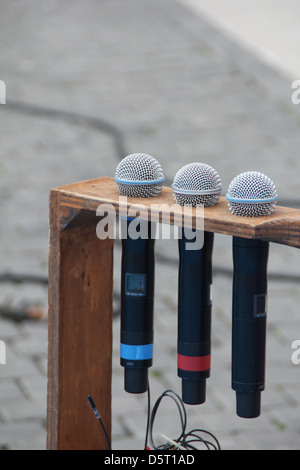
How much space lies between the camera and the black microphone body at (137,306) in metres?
2.08

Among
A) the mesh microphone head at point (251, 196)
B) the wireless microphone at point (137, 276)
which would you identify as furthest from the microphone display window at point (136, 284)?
the mesh microphone head at point (251, 196)

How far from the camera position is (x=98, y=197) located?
2.03 m

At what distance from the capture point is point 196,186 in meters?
1.94

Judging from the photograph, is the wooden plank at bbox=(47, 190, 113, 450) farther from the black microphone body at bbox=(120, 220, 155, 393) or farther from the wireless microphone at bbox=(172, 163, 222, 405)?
the wireless microphone at bbox=(172, 163, 222, 405)

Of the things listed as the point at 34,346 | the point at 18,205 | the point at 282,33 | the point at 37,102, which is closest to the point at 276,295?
the point at 34,346

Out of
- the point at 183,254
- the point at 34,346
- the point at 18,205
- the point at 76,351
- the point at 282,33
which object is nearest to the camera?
the point at 183,254

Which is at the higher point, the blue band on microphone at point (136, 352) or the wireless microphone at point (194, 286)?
the wireless microphone at point (194, 286)

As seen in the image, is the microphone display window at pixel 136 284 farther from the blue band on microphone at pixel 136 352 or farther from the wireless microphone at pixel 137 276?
the blue band on microphone at pixel 136 352

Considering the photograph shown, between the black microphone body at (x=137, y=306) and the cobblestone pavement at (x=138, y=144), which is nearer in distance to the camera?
the black microphone body at (x=137, y=306)

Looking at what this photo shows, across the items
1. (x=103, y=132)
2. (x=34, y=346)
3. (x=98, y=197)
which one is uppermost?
(x=98, y=197)

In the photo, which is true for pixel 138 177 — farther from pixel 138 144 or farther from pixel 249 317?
pixel 138 144

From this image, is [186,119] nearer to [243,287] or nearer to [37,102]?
[37,102]

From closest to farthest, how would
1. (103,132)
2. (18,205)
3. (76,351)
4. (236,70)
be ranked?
1. (76,351)
2. (18,205)
3. (103,132)
4. (236,70)

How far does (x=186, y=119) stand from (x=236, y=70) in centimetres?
107
